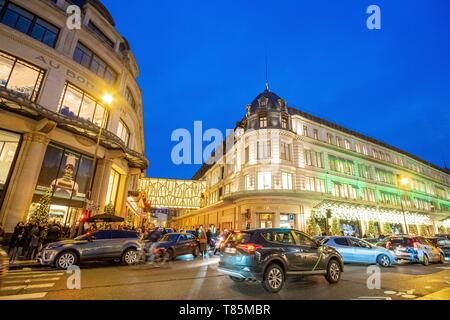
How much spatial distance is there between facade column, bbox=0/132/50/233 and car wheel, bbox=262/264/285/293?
618 inches

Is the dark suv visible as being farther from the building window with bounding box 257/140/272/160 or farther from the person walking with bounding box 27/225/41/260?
the building window with bounding box 257/140/272/160

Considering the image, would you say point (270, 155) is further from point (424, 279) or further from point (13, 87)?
point (13, 87)

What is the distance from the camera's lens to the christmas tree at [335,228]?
101 feet

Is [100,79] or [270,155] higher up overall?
[100,79]

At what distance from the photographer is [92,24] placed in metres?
22.0

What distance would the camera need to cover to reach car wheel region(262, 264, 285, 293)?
6660 mm

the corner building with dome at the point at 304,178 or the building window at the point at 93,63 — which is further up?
the building window at the point at 93,63

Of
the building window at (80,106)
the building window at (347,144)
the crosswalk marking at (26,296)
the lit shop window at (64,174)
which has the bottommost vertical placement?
the crosswalk marking at (26,296)

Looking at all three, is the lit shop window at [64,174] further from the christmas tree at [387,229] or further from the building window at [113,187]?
the christmas tree at [387,229]

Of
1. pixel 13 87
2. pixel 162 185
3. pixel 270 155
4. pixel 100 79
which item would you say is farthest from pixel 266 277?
pixel 162 185

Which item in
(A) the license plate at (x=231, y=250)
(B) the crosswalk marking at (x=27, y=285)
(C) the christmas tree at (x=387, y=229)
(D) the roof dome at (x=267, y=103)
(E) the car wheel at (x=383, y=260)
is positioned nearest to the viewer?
(B) the crosswalk marking at (x=27, y=285)

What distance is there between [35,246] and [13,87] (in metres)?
10.7

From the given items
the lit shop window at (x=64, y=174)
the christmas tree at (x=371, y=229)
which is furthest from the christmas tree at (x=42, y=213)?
the christmas tree at (x=371, y=229)
